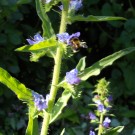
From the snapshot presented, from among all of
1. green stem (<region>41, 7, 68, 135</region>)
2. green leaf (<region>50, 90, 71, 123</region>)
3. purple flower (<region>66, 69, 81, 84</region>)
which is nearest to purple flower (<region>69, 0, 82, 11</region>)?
green stem (<region>41, 7, 68, 135</region>)

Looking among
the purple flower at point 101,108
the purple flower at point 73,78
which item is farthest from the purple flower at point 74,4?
the purple flower at point 101,108

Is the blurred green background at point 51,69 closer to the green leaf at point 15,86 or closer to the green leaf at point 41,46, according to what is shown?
the green leaf at point 15,86

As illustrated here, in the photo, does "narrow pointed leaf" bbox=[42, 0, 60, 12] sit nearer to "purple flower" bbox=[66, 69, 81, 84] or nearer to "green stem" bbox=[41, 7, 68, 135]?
"green stem" bbox=[41, 7, 68, 135]

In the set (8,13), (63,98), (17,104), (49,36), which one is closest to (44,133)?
(63,98)

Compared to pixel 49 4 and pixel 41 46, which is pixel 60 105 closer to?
Result: pixel 41 46

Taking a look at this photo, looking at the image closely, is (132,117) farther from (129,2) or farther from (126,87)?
→ (129,2)

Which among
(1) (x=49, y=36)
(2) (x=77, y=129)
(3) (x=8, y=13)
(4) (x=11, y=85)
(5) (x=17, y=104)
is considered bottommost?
(4) (x=11, y=85)
